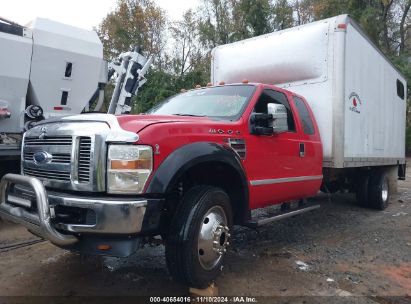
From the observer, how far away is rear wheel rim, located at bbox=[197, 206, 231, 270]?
129 inches

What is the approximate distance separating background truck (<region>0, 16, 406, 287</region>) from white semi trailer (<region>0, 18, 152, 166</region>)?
237cm

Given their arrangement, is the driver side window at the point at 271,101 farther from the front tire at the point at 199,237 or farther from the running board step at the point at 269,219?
the front tire at the point at 199,237

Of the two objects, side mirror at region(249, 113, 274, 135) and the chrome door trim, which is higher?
side mirror at region(249, 113, 274, 135)

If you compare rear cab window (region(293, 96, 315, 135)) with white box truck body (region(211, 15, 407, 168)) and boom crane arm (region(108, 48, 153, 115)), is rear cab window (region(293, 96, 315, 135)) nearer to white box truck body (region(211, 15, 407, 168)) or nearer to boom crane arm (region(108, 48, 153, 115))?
white box truck body (region(211, 15, 407, 168))

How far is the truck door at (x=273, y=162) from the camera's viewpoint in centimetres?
405

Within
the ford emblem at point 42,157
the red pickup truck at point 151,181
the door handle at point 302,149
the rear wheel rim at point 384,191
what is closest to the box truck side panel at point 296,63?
the door handle at point 302,149

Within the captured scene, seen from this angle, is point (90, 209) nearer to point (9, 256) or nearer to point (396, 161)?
point (9, 256)

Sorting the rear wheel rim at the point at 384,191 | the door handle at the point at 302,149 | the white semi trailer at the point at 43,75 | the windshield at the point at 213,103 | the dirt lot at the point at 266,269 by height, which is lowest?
the dirt lot at the point at 266,269

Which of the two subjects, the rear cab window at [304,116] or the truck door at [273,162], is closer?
the truck door at [273,162]

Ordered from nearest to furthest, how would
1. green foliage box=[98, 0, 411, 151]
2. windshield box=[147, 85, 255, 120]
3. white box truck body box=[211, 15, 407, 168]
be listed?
1. windshield box=[147, 85, 255, 120]
2. white box truck body box=[211, 15, 407, 168]
3. green foliage box=[98, 0, 411, 151]

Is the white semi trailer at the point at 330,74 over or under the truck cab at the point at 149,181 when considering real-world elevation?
over

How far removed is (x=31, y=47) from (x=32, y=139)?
3059 millimetres

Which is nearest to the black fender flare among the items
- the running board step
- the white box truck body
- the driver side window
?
the running board step

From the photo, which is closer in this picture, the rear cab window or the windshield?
the windshield
